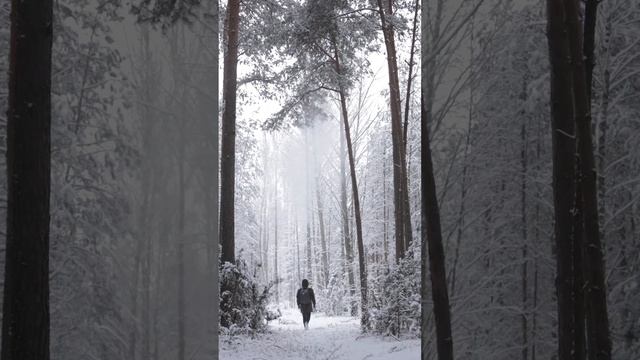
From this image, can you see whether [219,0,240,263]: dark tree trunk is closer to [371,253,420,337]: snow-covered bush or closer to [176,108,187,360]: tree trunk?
[371,253,420,337]: snow-covered bush

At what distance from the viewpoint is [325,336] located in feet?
31.2

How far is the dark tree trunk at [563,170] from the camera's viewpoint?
245cm

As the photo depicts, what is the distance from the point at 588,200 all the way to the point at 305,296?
8979 millimetres

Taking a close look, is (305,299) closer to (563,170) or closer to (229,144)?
(229,144)

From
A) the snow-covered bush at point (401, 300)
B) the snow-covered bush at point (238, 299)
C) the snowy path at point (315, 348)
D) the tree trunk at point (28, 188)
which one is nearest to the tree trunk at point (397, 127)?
the snow-covered bush at point (401, 300)

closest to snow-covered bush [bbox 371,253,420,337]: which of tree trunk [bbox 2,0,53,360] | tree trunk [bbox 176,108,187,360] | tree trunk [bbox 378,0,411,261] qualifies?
tree trunk [bbox 378,0,411,261]

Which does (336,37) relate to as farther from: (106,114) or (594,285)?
(594,285)

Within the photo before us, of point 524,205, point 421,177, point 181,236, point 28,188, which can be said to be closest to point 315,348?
point 181,236

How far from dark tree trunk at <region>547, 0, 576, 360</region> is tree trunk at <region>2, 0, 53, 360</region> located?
2.24 m

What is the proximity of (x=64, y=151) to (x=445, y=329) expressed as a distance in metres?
2.41

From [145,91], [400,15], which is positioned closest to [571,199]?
[145,91]

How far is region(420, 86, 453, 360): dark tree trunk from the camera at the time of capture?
10.4 ft

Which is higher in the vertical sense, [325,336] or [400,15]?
[400,15]

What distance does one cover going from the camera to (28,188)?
2.33m
